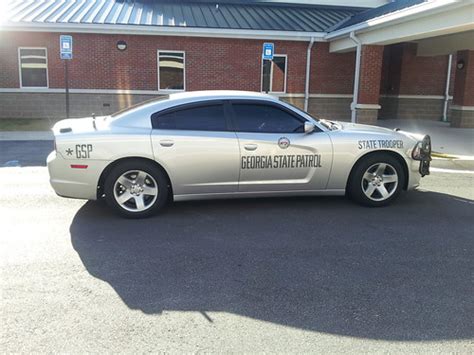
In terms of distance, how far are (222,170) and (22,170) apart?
474 centimetres

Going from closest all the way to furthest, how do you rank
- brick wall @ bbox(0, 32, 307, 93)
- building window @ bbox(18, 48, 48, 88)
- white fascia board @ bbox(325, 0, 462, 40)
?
white fascia board @ bbox(325, 0, 462, 40), brick wall @ bbox(0, 32, 307, 93), building window @ bbox(18, 48, 48, 88)

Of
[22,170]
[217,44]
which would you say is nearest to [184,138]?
[22,170]

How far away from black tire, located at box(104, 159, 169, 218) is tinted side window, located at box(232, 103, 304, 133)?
121 centimetres

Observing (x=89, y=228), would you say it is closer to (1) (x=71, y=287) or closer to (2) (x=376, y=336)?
(1) (x=71, y=287)

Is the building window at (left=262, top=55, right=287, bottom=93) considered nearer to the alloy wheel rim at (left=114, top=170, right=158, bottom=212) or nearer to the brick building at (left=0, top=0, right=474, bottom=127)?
the brick building at (left=0, top=0, right=474, bottom=127)

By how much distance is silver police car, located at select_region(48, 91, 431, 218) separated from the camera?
5.38 meters

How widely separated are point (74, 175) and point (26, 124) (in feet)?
37.9

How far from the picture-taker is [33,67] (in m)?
16.9

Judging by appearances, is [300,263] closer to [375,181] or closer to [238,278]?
[238,278]

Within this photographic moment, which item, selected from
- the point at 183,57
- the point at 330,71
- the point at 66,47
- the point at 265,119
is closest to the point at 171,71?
the point at 183,57

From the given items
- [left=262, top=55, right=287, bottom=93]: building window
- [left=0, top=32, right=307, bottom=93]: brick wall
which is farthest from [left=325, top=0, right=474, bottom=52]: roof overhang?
[left=0, top=32, right=307, bottom=93]: brick wall

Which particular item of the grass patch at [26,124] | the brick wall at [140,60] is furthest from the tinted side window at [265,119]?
the brick wall at [140,60]

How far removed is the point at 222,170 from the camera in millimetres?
5629

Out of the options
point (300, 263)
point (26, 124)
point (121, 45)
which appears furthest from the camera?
point (121, 45)
